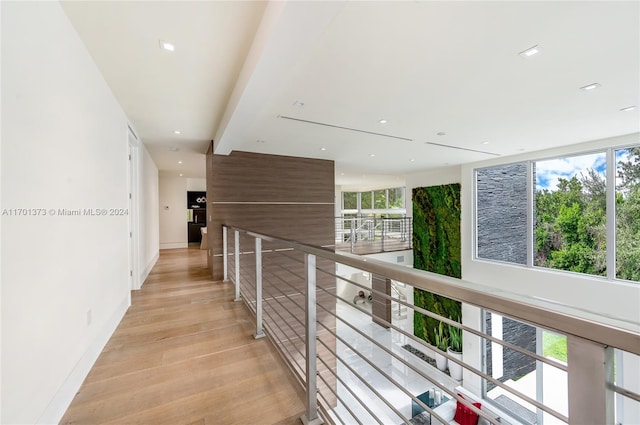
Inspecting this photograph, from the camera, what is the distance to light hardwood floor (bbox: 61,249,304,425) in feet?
4.97

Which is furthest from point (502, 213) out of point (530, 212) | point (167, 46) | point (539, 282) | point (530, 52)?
point (167, 46)

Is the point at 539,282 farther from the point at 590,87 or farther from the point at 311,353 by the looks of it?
the point at 311,353

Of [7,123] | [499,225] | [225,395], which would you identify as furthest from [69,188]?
[499,225]

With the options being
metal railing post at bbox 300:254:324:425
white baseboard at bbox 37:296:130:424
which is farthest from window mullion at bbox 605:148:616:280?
white baseboard at bbox 37:296:130:424

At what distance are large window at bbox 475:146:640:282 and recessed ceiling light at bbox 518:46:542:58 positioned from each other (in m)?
3.75

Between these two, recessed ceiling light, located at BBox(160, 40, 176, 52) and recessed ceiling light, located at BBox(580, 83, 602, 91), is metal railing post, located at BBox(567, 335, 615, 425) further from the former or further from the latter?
recessed ceiling light, located at BBox(580, 83, 602, 91)

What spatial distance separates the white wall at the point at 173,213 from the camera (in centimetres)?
854

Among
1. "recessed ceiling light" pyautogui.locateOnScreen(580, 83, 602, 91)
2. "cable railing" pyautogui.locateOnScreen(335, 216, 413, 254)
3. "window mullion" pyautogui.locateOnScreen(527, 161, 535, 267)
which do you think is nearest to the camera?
"recessed ceiling light" pyautogui.locateOnScreen(580, 83, 602, 91)

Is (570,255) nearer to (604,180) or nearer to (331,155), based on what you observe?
(604,180)

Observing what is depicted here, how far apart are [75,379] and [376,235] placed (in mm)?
8936

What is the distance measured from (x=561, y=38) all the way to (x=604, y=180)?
3.93 metres

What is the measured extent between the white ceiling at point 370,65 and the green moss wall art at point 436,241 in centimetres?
335

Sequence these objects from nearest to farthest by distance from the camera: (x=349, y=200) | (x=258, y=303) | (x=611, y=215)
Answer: (x=258, y=303) < (x=611, y=215) < (x=349, y=200)

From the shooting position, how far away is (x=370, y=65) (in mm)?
2170
